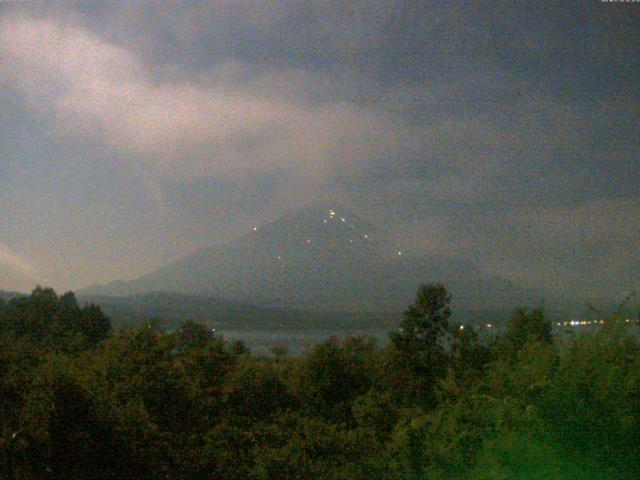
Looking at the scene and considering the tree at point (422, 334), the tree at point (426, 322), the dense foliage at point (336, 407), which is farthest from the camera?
the tree at point (426, 322)

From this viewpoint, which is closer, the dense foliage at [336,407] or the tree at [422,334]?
the dense foliage at [336,407]

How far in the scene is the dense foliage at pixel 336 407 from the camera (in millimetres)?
5266

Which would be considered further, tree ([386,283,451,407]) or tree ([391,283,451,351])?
tree ([391,283,451,351])

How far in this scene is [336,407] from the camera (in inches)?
829

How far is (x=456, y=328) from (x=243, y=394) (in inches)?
284

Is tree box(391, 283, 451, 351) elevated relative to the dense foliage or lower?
elevated

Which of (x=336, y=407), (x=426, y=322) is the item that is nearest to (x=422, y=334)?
(x=426, y=322)

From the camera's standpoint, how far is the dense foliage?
5.27 metres

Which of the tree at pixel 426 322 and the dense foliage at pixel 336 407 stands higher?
the tree at pixel 426 322

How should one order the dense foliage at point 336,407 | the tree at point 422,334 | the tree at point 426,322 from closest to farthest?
Result: the dense foliage at point 336,407, the tree at point 422,334, the tree at point 426,322

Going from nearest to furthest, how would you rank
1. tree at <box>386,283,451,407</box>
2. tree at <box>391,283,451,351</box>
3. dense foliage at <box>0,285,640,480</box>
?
dense foliage at <box>0,285,640,480</box> < tree at <box>386,283,451,407</box> < tree at <box>391,283,451,351</box>

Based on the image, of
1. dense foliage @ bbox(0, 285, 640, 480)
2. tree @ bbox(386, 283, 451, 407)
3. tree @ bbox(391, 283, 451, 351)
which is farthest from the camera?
tree @ bbox(391, 283, 451, 351)

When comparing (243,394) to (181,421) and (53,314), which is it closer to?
(181,421)

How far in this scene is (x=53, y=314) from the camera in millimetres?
39875
